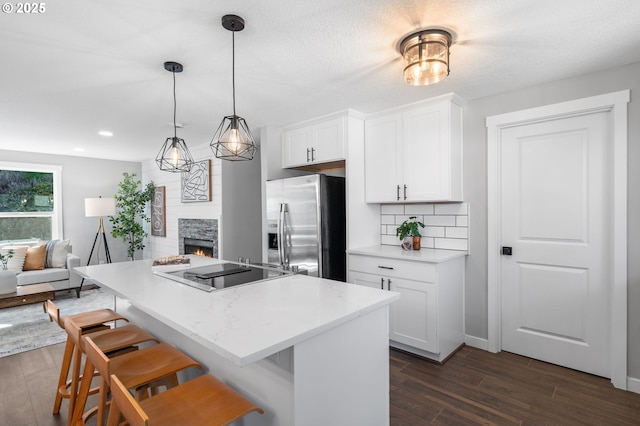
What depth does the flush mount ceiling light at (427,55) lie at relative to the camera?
1.86 m

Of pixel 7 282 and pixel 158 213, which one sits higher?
pixel 158 213

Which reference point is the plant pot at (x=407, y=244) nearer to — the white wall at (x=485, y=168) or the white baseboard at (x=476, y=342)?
the white wall at (x=485, y=168)

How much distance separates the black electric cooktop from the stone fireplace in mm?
2491

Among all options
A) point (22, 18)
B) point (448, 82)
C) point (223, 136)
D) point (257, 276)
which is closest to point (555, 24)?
point (448, 82)

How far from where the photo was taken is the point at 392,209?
3709mm

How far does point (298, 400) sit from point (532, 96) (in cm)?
295

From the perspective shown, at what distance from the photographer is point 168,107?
3283 millimetres

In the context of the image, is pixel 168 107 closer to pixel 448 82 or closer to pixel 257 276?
pixel 257 276

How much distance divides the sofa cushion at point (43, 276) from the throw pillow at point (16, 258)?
0.46 feet

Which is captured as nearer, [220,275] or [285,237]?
[220,275]

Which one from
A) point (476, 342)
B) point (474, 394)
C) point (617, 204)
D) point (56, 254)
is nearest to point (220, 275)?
point (474, 394)

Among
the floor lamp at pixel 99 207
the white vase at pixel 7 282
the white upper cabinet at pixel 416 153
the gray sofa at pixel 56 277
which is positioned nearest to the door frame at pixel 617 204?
the white upper cabinet at pixel 416 153

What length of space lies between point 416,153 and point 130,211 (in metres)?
5.22

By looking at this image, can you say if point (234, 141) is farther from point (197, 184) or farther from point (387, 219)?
point (197, 184)
